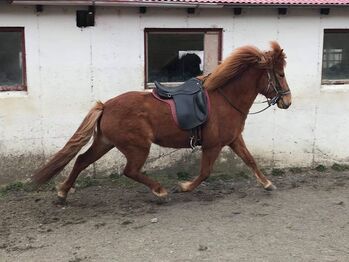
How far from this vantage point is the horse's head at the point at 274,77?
6.10 metres

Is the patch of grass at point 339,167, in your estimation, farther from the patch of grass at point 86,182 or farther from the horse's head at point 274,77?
the patch of grass at point 86,182

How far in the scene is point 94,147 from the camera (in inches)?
241

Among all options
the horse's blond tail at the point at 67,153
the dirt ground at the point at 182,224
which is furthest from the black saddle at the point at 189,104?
the dirt ground at the point at 182,224

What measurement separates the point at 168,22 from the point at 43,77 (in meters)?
1.96

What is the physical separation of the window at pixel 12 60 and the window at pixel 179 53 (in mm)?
1772

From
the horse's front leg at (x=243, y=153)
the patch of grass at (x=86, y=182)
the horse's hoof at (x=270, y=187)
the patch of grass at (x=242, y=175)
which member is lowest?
the patch of grass at (x=242, y=175)

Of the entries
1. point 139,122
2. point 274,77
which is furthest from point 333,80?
point 139,122

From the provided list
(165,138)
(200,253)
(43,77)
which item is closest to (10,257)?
(200,253)

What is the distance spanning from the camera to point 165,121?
5984 mm

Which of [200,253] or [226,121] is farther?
[226,121]

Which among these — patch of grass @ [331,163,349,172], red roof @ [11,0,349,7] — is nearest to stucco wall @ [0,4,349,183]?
red roof @ [11,0,349,7]

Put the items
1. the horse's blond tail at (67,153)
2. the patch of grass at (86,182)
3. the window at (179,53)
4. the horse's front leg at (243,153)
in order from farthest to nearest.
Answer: the window at (179,53) < the patch of grass at (86,182) < the horse's front leg at (243,153) < the horse's blond tail at (67,153)

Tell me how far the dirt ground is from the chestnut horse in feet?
1.41

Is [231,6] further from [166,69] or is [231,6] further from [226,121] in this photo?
[226,121]
